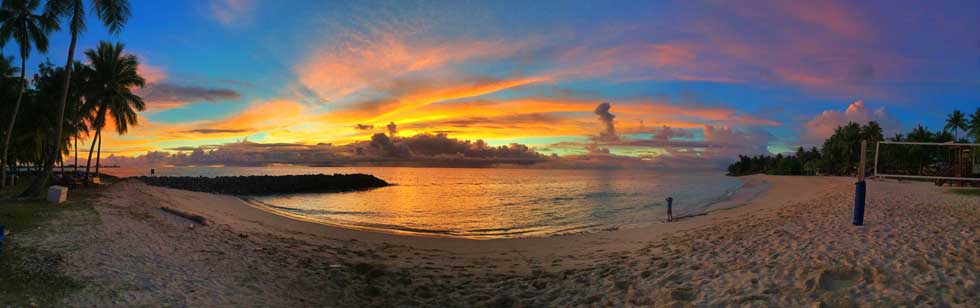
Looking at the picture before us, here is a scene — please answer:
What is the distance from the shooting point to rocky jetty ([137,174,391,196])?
4744cm

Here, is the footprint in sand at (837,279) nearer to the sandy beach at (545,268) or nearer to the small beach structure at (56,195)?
the sandy beach at (545,268)

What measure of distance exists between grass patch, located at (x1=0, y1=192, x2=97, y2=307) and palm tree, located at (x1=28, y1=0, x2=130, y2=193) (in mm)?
8406

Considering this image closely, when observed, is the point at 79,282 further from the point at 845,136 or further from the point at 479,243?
the point at 845,136

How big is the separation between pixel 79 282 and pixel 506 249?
367 inches

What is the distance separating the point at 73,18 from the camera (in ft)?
59.3

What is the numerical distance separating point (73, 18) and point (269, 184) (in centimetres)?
3769

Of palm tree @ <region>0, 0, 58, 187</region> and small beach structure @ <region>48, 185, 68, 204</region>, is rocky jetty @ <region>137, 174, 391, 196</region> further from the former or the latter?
small beach structure @ <region>48, 185, 68, 204</region>

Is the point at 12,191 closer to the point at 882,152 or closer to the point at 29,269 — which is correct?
the point at 29,269

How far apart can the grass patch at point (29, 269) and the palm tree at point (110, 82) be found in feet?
78.0

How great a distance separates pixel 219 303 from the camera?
6.65 metres

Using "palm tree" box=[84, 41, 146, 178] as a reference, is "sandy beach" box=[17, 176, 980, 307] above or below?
below

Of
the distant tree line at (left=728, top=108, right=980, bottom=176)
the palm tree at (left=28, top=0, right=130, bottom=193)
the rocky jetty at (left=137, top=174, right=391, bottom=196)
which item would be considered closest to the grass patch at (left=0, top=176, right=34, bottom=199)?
the palm tree at (left=28, top=0, right=130, bottom=193)

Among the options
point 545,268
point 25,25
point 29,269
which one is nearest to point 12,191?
point 25,25

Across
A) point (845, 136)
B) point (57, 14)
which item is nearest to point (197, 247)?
point (57, 14)
